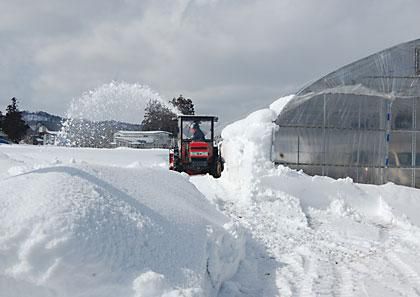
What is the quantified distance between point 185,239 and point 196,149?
395 inches

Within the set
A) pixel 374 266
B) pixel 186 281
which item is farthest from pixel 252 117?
pixel 186 281

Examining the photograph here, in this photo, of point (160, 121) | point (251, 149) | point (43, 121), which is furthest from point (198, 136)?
point (43, 121)

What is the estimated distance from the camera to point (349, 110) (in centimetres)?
1155

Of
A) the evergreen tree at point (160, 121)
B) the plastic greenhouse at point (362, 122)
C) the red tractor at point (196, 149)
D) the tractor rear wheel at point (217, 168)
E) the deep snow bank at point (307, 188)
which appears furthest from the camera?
the evergreen tree at point (160, 121)

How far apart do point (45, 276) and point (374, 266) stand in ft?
15.4

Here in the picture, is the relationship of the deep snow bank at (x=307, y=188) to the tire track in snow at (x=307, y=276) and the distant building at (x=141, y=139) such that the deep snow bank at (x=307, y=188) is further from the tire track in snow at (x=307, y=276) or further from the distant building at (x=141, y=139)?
the distant building at (x=141, y=139)

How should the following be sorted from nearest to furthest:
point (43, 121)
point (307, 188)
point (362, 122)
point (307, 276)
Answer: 1. point (307, 276)
2. point (307, 188)
3. point (362, 122)
4. point (43, 121)

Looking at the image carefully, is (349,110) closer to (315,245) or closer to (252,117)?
(252,117)

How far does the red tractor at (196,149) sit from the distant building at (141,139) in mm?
21347

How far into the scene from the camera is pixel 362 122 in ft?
37.9

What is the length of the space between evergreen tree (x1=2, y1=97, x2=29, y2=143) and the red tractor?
4142cm

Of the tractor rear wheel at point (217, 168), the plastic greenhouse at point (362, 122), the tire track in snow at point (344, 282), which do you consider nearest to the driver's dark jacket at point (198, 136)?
the tractor rear wheel at point (217, 168)

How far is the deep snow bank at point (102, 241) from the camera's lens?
11.5 feet

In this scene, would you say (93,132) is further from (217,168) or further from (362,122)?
(362,122)
